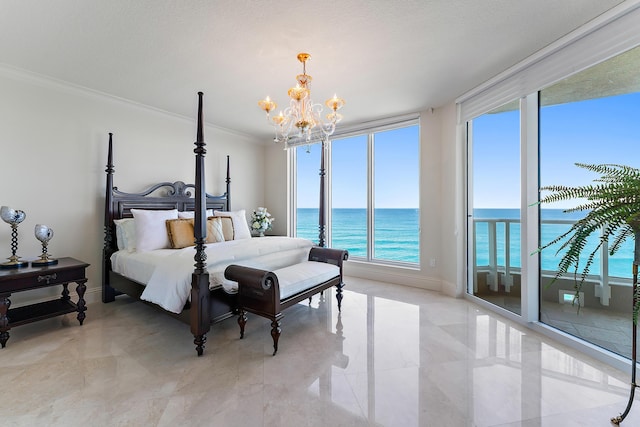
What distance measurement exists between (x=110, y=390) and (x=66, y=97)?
3281 millimetres

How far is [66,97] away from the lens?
3084 mm

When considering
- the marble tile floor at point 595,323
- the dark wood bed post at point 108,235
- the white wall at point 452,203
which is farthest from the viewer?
the white wall at point 452,203

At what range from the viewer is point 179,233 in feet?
10.4

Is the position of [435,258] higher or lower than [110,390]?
higher

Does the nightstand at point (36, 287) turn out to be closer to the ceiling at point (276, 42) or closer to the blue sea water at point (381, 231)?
the ceiling at point (276, 42)

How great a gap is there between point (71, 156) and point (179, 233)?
5.14 feet

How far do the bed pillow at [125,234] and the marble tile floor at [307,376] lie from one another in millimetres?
820

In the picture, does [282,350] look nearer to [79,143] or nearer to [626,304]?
[626,304]

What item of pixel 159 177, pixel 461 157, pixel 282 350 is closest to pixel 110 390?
pixel 282 350

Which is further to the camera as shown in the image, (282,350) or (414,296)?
(414,296)

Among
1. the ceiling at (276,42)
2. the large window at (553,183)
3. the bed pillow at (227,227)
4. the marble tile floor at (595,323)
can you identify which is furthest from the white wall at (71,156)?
the marble tile floor at (595,323)

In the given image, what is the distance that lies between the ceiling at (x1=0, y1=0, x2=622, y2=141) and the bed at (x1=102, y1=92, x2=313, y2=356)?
62 cm

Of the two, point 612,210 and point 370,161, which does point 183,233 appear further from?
point 612,210

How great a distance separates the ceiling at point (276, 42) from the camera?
1.89 meters
